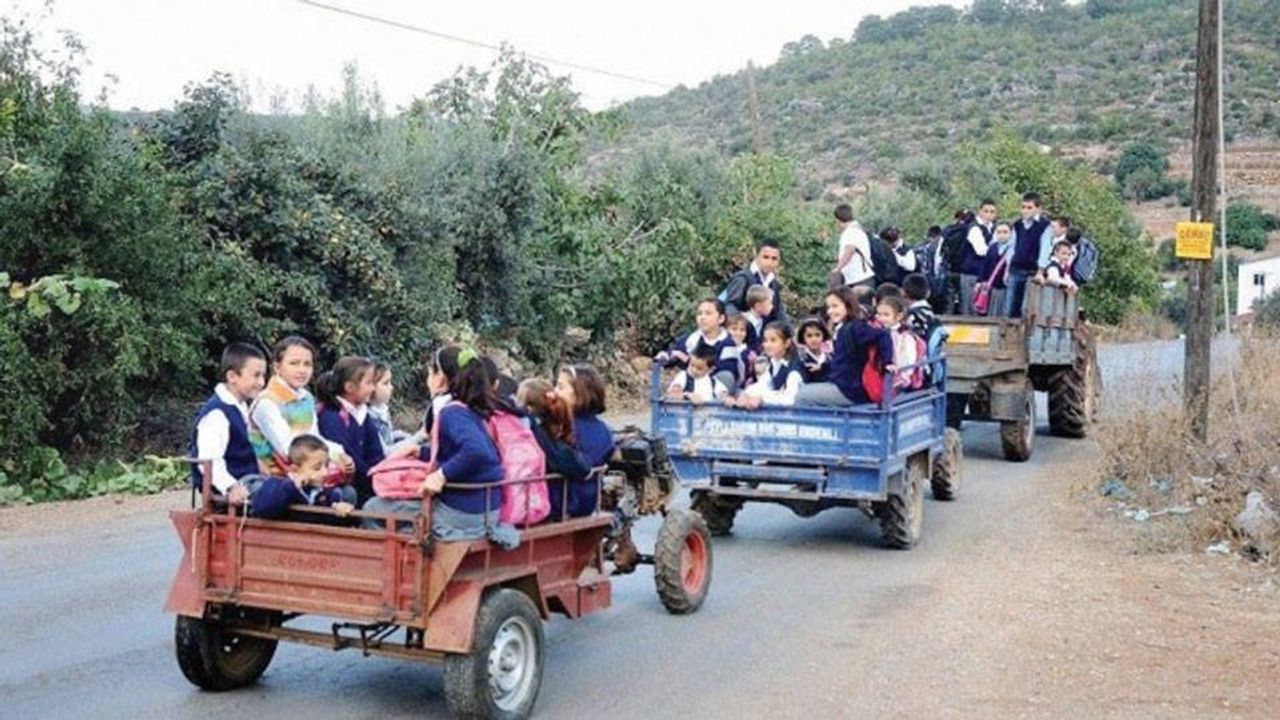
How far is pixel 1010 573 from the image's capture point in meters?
10.8

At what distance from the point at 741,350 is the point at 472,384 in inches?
207

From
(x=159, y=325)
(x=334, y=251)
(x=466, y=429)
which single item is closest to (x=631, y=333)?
(x=334, y=251)

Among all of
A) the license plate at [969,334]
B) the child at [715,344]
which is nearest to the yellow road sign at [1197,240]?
the license plate at [969,334]

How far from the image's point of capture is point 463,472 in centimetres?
680

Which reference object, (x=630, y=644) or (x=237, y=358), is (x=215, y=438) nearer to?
(x=237, y=358)

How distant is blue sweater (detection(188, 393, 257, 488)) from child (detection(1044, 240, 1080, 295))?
39.7ft

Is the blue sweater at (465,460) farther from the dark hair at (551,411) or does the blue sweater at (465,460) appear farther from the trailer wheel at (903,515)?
the trailer wheel at (903,515)

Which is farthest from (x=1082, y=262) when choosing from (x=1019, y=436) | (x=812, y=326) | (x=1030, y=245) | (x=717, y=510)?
(x=717, y=510)

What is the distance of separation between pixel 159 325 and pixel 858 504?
768cm

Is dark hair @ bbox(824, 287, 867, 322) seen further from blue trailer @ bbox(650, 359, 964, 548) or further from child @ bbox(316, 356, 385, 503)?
child @ bbox(316, 356, 385, 503)

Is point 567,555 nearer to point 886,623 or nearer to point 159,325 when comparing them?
point 886,623

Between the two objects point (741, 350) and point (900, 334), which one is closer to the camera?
point (741, 350)

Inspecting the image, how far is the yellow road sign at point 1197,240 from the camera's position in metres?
14.0

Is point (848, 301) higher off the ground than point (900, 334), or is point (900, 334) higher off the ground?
point (848, 301)
